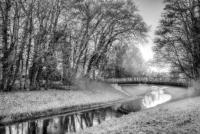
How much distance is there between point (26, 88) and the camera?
17.0 meters

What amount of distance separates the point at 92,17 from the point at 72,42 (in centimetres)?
424

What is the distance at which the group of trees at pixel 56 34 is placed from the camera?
15.2 metres

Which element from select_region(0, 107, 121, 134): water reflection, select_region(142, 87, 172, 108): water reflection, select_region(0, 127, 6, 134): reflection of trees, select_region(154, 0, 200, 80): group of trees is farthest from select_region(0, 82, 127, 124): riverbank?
select_region(154, 0, 200, 80): group of trees

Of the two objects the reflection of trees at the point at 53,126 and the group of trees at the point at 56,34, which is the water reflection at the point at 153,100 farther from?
the reflection of trees at the point at 53,126

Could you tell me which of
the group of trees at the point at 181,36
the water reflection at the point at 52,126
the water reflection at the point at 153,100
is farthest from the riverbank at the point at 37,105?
the group of trees at the point at 181,36

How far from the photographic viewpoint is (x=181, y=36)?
22.9 meters

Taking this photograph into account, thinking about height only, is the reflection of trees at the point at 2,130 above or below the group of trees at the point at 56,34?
below

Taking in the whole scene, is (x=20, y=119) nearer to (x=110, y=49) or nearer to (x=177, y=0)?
(x=110, y=49)

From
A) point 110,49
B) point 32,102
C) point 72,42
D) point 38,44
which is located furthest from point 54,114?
point 110,49

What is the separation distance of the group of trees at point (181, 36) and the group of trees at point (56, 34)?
3.13 metres

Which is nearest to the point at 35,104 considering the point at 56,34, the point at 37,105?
the point at 37,105

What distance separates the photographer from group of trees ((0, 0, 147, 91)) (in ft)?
49.7

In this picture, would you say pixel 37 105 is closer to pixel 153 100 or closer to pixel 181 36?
pixel 153 100

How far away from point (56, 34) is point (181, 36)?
16344mm
